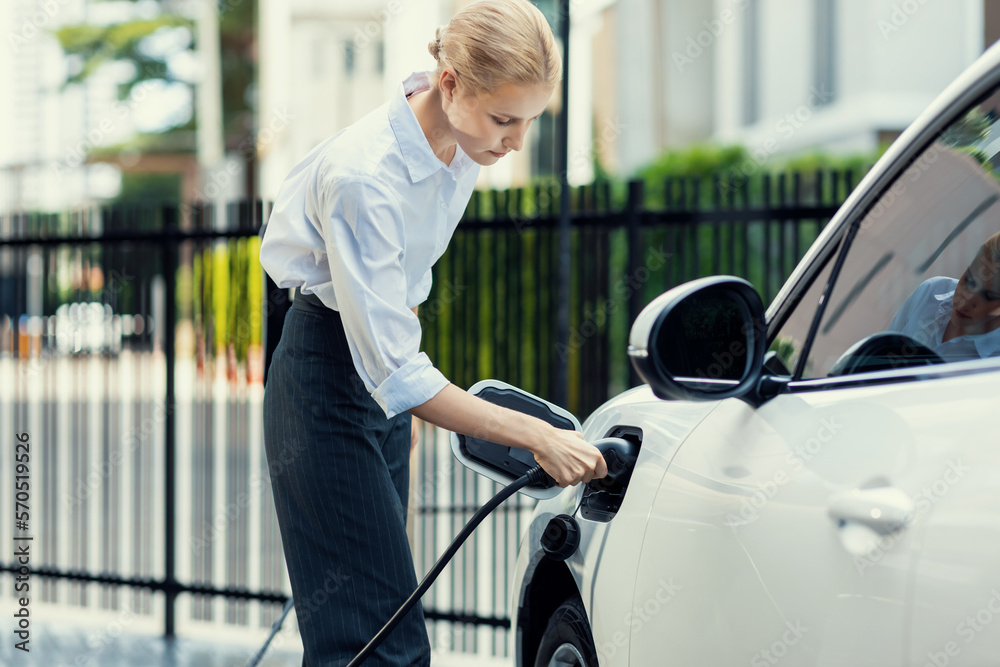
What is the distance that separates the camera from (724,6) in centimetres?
1386

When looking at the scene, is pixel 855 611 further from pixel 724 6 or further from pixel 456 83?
pixel 724 6

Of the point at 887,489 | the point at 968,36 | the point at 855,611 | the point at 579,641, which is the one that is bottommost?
the point at 579,641

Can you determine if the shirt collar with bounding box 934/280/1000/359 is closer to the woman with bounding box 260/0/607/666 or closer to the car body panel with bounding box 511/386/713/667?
the car body panel with bounding box 511/386/713/667

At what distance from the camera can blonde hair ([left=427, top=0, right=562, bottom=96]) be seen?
1817 millimetres

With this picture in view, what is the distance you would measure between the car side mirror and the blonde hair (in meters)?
0.50

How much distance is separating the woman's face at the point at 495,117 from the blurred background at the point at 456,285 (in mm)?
773

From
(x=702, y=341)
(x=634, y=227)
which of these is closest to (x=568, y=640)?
(x=702, y=341)

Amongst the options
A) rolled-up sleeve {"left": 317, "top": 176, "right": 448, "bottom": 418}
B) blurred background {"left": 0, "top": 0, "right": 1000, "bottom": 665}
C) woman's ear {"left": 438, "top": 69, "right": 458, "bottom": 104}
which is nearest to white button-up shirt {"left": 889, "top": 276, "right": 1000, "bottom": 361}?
rolled-up sleeve {"left": 317, "top": 176, "right": 448, "bottom": 418}

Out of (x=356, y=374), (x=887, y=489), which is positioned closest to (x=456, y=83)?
(x=356, y=374)

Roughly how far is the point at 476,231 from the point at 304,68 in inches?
786

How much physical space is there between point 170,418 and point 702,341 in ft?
12.7

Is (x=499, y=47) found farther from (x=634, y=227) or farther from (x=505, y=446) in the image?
(x=634, y=227)

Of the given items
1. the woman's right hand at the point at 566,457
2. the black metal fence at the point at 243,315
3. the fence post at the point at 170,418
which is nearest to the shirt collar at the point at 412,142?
the woman's right hand at the point at 566,457

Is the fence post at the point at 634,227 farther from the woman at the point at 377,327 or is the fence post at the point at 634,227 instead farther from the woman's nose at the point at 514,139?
the woman's nose at the point at 514,139
